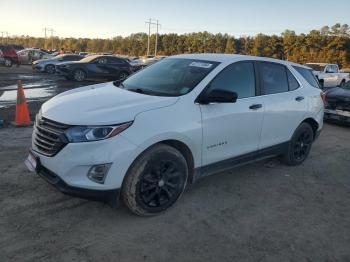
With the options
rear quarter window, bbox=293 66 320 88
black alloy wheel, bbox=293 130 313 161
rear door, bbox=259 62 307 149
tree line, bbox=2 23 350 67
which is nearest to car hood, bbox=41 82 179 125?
rear door, bbox=259 62 307 149

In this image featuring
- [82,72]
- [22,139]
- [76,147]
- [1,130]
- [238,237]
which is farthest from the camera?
[82,72]

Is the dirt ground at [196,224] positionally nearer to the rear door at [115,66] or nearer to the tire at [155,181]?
the tire at [155,181]

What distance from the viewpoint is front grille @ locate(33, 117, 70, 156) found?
11.3 feet

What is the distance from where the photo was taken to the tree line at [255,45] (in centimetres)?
6066

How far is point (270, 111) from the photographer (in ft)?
16.5

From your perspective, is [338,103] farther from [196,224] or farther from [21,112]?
[21,112]

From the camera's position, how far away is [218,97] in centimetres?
404

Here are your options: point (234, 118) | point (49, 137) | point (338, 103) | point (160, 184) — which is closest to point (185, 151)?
point (160, 184)

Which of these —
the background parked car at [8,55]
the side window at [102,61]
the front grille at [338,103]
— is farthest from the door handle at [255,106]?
the background parked car at [8,55]

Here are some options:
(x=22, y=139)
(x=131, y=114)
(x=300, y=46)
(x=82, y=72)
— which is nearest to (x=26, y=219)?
(x=131, y=114)

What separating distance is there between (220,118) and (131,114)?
1.21m

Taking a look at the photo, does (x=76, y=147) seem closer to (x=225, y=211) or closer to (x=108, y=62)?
(x=225, y=211)

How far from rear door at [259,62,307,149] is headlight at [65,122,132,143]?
2.43 meters

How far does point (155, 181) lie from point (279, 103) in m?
2.42
